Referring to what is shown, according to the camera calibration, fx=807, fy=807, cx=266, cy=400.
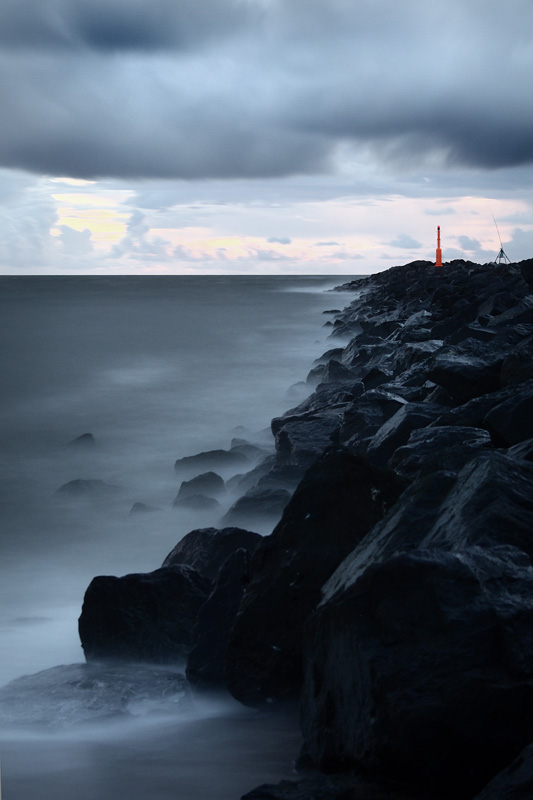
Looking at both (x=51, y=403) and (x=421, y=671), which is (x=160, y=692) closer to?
(x=421, y=671)

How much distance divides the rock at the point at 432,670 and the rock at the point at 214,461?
615 centimetres

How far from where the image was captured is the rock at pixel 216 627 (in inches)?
129

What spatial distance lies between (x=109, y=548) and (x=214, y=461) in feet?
7.86

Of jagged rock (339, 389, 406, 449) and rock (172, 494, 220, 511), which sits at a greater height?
jagged rock (339, 389, 406, 449)

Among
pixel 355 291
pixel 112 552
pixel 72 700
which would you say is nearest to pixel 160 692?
pixel 72 700

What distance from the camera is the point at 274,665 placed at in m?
3.00

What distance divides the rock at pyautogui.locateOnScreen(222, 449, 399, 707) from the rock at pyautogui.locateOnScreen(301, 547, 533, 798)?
2.08 ft

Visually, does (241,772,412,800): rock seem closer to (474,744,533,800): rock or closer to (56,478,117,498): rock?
(474,744,533,800): rock

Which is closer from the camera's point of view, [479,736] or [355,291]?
[479,736]

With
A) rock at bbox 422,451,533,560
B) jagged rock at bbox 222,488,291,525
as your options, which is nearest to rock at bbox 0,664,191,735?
rock at bbox 422,451,533,560

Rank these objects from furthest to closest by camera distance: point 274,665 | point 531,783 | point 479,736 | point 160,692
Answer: point 160,692 < point 274,665 < point 479,736 < point 531,783

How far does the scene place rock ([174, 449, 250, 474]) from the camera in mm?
8508

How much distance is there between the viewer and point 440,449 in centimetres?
405

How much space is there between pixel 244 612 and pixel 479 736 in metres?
1.19
